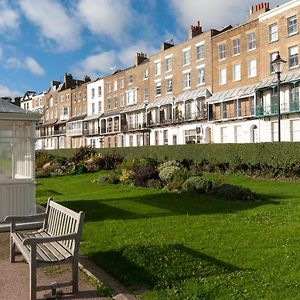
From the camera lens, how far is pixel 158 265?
630 centimetres

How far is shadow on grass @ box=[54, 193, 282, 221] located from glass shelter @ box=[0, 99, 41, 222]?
1636 millimetres

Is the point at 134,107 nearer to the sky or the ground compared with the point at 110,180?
nearer to the sky

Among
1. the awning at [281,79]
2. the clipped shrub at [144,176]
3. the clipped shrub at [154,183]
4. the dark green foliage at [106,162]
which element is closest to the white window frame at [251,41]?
the awning at [281,79]

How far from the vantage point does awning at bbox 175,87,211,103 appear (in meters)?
46.5

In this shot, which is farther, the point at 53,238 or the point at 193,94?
the point at 193,94

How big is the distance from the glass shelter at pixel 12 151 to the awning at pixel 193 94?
36867 mm

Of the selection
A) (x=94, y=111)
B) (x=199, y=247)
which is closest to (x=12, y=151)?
(x=199, y=247)

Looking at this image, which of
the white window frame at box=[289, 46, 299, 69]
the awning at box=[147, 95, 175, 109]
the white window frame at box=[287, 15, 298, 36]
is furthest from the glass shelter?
the awning at box=[147, 95, 175, 109]

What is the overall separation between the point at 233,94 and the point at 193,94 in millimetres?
6570

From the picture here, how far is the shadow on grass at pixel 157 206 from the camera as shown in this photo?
37.4ft

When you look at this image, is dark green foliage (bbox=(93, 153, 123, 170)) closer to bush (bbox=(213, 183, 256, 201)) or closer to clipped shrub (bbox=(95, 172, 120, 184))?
clipped shrub (bbox=(95, 172, 120, 184))

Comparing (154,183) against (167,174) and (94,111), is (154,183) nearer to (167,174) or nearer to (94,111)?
(167,174)

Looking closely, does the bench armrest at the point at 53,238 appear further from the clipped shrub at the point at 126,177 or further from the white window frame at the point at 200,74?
the white window frame at the point at 200,74

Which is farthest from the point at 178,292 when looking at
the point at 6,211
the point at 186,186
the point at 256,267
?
the point at 186,186
